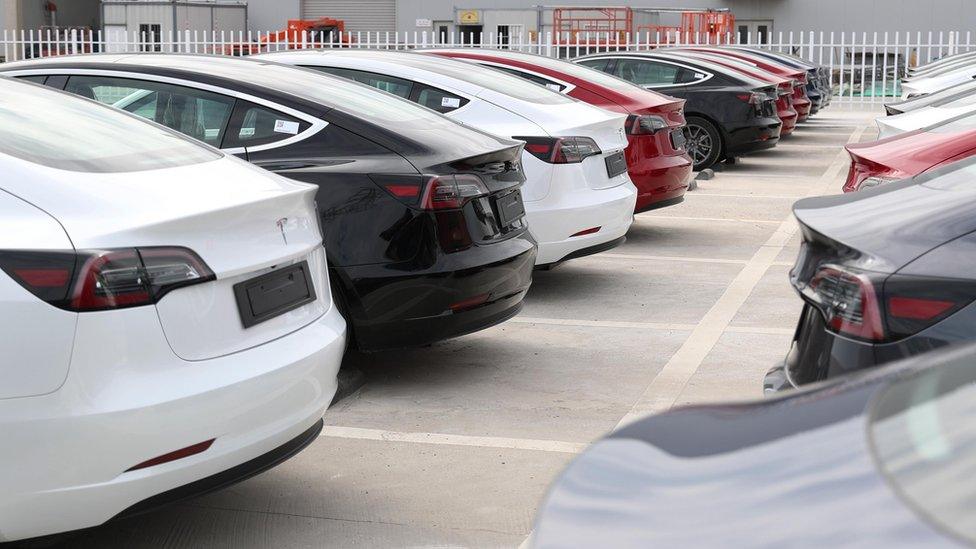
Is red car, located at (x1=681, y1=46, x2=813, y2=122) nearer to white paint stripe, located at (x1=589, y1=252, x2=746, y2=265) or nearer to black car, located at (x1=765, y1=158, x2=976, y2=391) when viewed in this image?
white paint stripe, located at (x1=589, y1=252, x2=746, y2=265)

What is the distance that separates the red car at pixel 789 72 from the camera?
20391 millimetres

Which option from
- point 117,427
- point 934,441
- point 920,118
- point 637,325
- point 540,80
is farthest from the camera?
point 540,80

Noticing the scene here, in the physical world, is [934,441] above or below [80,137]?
below

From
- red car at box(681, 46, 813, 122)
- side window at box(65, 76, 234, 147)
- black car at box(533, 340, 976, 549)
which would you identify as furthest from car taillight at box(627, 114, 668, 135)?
red car at box(681, 46, 813, 122)

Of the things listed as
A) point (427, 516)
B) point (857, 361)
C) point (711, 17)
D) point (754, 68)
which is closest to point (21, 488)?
point (427, 516)

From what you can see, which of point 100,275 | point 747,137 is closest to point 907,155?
point 100,275

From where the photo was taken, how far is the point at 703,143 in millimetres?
16594

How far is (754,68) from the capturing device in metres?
18.6

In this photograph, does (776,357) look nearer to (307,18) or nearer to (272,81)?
(272,81)

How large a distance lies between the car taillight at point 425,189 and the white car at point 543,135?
187cm

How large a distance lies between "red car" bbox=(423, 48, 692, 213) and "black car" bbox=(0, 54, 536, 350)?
3493 millimetres

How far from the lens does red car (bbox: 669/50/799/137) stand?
1758 cm

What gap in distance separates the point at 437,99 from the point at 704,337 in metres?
2.25

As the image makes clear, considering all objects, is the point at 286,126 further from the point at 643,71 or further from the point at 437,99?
the point at 643,71
